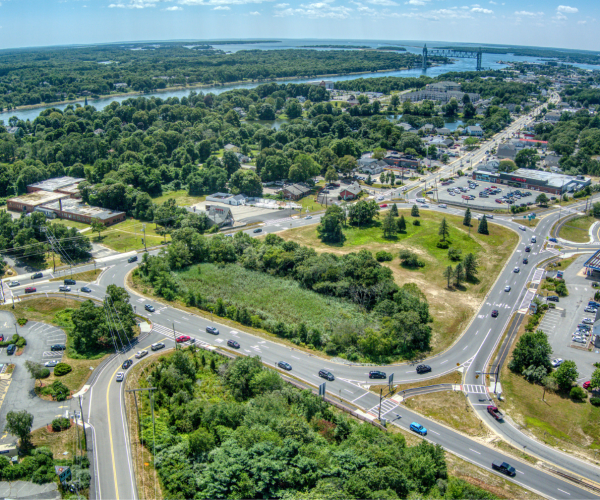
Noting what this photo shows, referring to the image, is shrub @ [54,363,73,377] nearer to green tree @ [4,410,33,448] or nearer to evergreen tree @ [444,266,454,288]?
green tree @ [4,410,33,448]

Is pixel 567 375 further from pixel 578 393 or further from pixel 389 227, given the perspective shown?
pixel 389 227

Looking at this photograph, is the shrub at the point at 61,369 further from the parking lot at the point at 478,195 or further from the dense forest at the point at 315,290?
the parking lot at the point at 478,195

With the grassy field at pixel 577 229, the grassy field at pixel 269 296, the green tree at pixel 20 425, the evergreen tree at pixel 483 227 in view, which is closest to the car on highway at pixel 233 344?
the grassy field at pixel 269 296

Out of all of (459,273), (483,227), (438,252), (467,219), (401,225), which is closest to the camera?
(459,273)

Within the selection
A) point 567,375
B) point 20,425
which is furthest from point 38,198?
point 567,375

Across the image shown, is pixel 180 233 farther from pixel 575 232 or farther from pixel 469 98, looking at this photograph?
pixel 469 98

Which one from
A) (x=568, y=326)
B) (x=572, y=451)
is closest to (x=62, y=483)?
(x=572, y=451)

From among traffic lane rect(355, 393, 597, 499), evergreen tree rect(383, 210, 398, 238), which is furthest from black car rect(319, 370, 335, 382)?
evergreen tree rect(383, 210, 398, 238)
